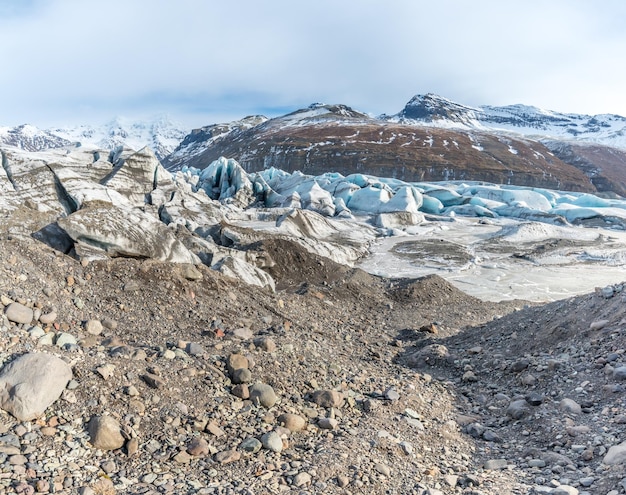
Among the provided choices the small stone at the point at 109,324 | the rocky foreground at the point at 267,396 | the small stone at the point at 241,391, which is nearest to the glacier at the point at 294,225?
the rocky foreground at the point at 267,396

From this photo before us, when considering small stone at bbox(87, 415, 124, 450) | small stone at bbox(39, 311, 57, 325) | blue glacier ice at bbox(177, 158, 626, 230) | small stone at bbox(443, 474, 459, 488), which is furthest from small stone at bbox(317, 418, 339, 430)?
blue glacier ice at bbox(177, 158, 626, 230)

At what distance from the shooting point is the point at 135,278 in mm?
8250

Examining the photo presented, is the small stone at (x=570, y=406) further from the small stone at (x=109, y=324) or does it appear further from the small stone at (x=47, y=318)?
the small stone at (x=47, y=318)

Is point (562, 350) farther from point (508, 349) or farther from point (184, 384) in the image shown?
point (184, 384)

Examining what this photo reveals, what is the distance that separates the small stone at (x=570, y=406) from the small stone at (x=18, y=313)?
20.9ft

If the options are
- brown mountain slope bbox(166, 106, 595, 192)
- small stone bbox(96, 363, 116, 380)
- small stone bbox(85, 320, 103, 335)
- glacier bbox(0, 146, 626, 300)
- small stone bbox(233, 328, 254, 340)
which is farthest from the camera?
brown mountain slope bbox(166, 106, 595, 192)

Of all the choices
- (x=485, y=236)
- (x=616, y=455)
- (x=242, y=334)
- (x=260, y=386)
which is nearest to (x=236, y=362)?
(x=260, y=386)

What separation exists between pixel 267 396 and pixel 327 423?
2.31 feet

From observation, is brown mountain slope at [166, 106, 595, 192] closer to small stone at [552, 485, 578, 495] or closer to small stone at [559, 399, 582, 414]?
small stone at [559, 399, 582, 414]

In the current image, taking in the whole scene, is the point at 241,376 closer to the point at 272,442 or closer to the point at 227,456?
the point at 272,442

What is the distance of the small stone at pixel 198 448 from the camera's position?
4008mm

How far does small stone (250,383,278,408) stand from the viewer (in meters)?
4.95

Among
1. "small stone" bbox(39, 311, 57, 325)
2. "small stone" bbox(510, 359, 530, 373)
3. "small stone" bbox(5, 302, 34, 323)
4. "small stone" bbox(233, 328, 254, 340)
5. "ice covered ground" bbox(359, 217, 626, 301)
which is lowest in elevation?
"ice covered ground" bbox(359, 217, 626, 301)

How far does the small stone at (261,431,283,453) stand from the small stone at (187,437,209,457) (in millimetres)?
533
